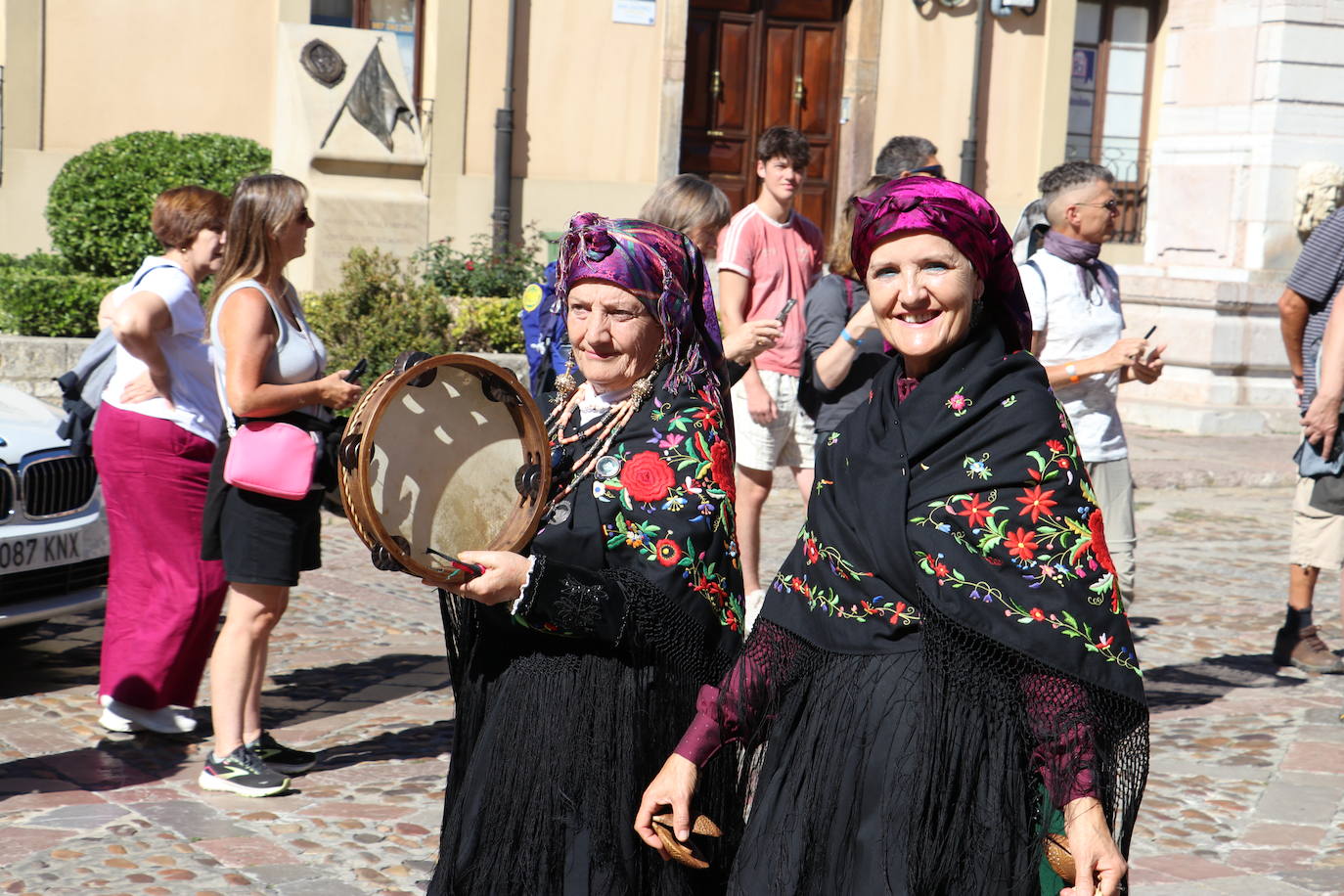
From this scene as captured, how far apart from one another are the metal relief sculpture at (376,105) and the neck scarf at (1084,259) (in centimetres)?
773

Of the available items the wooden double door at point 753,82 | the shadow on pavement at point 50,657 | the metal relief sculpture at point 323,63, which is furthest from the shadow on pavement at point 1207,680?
the wooden double door at point 753,82

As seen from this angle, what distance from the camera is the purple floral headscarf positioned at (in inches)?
124

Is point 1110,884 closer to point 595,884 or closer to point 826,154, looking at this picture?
point 595,884

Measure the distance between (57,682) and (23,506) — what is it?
70 cm

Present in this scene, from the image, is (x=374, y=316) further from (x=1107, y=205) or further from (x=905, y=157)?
(x=1107, y=205)

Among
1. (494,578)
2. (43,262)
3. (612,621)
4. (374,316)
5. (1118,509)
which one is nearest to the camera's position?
(494,578)

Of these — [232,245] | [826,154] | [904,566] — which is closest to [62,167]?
[826,154]

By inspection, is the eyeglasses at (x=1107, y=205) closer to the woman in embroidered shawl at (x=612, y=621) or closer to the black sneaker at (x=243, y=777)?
the woman in embroidered shawl at (x=612, y=621)

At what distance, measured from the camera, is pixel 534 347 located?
6.11 meters

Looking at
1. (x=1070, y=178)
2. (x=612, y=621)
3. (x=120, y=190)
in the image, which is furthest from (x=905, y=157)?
(x=120, y=190)

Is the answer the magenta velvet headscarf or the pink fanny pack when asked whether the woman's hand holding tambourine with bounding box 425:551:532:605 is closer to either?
the magenta velvet headscarf

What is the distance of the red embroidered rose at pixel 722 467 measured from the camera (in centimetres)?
314

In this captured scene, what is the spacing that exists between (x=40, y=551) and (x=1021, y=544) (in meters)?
4.42

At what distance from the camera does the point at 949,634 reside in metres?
2.55
